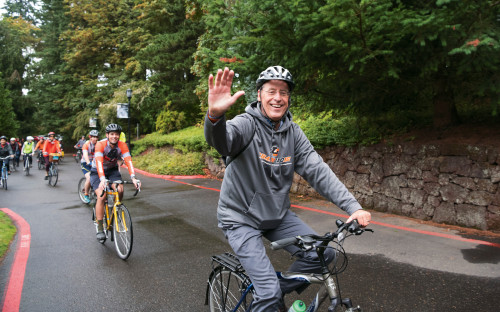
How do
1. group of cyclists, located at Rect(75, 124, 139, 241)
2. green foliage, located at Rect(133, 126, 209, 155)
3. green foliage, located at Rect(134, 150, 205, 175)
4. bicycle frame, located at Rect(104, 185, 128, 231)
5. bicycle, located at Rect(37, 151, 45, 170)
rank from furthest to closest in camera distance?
bicycle, located at Rect(37, 151, 45, 170), green foliage, located at Rect(133, 126, 209, 155), green foliage, located at Rect(134, 150, 205, 175), group of cyclists, located at Rect(75, 124, 139, 241), bicycle frame, located at Rect(104, 185, 128, 231)

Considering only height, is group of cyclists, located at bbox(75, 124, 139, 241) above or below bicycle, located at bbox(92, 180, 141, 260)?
above

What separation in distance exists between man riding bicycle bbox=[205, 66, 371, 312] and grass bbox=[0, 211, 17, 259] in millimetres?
5219

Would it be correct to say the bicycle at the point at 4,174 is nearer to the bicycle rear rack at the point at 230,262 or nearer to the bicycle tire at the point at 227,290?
the bicycle tire at the point at 227,290

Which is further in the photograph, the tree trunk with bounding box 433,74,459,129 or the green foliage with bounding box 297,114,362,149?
the green foliage with bounding box 297,114,362,149

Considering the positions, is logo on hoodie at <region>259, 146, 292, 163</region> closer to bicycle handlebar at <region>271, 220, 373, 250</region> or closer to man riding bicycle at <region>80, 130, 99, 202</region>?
bicycle handlebar at <region>271, 220, 373, 250</region>

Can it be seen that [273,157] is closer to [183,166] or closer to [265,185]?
[265,185]

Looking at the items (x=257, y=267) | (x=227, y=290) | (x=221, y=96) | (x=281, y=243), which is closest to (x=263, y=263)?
(x=257, y=267)

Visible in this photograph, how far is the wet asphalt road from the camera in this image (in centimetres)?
400

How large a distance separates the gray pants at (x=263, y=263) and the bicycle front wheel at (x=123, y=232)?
3.46 meters

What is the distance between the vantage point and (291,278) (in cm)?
251

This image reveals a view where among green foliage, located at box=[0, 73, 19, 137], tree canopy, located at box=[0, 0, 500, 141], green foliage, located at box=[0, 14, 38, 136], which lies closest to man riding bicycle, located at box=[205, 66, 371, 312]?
tree canopy, located at box=[0, 0, 500, 141]

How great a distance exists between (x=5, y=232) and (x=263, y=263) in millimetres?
6809

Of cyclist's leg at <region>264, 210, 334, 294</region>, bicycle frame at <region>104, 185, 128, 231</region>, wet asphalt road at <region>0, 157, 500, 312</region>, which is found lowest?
wet asphalt road at <region>0, 157, 500, 312</region>

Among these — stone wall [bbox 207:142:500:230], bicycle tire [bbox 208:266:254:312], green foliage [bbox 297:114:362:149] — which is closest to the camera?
bicycle tire [bbox 208:266:254:312]
